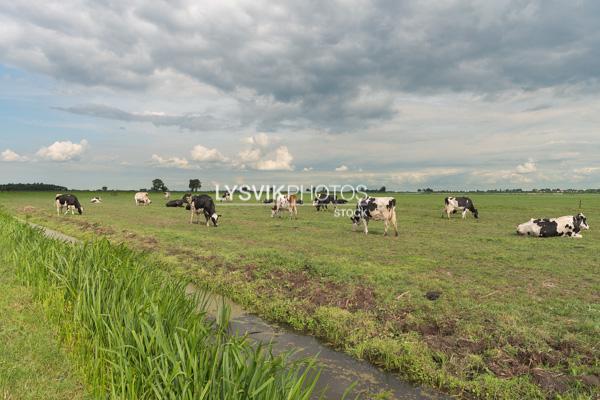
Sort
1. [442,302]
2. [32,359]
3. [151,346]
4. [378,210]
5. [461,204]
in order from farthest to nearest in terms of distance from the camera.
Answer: [461,204] → [378,210] → [442,302] → [32,359] → [151,346]

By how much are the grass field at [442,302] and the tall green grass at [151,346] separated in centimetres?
187

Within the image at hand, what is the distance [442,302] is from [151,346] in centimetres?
607

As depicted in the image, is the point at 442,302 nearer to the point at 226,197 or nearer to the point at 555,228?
the point at 555,228

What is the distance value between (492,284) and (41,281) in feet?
33.2

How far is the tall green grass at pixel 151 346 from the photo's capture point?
3291mm

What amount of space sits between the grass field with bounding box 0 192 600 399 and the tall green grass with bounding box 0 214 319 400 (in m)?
1.87

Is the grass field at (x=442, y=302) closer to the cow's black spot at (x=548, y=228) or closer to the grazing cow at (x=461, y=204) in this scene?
the cow's black spot at (x=548, y=228)

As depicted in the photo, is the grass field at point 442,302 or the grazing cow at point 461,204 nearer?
the grass field at point 442,302

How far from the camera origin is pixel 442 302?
781 cm

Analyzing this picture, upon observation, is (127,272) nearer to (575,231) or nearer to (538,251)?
(538,251)

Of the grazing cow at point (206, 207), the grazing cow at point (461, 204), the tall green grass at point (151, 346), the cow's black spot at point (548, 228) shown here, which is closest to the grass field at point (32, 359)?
the tall green grass at point (151, 346)

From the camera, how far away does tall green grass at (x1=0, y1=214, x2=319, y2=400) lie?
3.29 m

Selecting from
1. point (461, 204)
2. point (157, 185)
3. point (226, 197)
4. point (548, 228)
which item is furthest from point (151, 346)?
point (157, 185)

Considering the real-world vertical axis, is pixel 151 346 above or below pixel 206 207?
below
